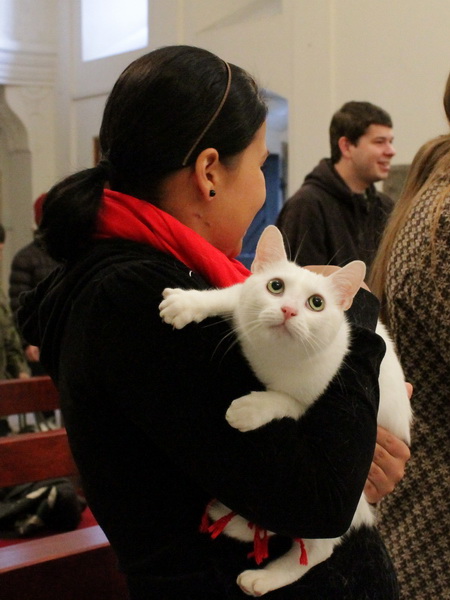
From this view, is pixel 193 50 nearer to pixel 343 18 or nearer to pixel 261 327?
pixel 261 327

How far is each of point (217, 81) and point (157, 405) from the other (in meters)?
0.50

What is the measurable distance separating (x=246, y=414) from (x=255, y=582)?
25cm

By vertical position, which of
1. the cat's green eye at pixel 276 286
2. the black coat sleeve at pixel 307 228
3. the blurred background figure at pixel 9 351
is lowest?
the blurred background figure at pixel 9 351

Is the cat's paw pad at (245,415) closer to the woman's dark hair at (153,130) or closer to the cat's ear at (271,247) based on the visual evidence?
the cat's ear at (271,247)

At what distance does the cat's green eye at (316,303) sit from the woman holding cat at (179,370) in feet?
0.29

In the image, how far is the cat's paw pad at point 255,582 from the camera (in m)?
1.05

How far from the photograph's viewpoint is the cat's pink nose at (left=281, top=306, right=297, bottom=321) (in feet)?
3.45

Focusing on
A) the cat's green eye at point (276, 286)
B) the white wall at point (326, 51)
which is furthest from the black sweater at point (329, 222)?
the cat's green eye at point (276, 286)

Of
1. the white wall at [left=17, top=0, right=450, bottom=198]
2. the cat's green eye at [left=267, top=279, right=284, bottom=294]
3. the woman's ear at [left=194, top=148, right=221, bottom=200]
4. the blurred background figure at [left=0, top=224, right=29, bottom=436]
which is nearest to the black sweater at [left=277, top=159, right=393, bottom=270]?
the white wall at [left=17, top=0, right=450, bottom=198]

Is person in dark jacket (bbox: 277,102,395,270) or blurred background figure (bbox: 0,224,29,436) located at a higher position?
person in dark jacket (bbox: 277,102,395,270)

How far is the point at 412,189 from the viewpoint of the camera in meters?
1.65

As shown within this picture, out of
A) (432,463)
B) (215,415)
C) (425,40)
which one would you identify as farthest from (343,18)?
(215,415)

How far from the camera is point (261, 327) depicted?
107cm

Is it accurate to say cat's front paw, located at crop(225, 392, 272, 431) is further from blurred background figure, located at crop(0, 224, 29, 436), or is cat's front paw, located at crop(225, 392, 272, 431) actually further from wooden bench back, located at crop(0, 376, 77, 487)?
blurred background figure, located at crop(0, 224, 29, 436)
